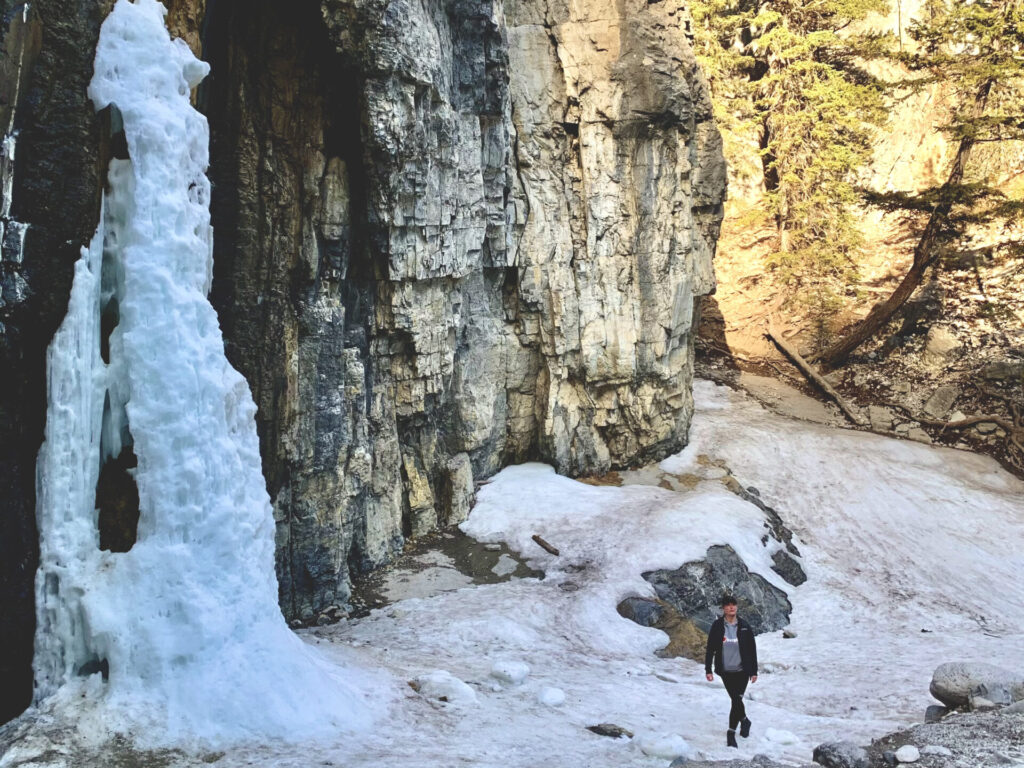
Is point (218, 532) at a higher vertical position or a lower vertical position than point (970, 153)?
lower

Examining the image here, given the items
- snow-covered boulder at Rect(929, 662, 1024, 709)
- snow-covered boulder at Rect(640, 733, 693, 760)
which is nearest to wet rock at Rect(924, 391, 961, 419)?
snow-covered boulder at Rect(929, 662, 1024, 709)

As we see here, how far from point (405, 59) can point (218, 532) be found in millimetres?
7099

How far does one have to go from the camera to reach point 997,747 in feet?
24.2

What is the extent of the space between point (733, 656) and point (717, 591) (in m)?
5.30

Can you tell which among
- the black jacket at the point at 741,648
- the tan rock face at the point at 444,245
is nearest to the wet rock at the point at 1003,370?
the tan rock face at the point at 444,245

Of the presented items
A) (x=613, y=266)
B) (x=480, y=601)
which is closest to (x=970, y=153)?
(x=613, y=266)

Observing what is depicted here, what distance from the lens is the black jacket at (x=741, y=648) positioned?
848 centimetres

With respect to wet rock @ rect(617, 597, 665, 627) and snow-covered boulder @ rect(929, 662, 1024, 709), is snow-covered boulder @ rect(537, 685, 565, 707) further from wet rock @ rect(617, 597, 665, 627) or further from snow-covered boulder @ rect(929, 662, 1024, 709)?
snow-covered boulder @ rect(929, 662, 1024, 709)

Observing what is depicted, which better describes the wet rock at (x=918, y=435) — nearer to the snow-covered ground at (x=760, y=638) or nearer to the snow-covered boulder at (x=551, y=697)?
the snow-covered ground at (x=760, y=638)

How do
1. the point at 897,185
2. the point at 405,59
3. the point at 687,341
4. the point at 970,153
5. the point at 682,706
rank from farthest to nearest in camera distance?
the point at 897,185 < the point at 970,153 < the point at 687,341 < the point at 405,59 < the point at 682,706

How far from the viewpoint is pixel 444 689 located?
8.98 metres

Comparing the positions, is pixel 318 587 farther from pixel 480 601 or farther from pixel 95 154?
pixel 95 154

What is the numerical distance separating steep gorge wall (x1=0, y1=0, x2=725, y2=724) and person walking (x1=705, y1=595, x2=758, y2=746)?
575cm

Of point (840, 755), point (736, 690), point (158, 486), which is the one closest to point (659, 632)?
point (736, 690)
